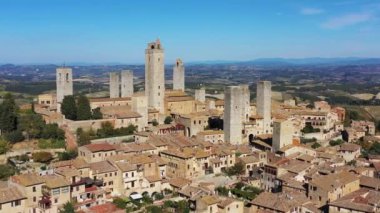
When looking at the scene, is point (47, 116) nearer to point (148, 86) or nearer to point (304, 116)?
point (148, 86)

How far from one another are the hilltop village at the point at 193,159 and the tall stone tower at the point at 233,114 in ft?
0.25

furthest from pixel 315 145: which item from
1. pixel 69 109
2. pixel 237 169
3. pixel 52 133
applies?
pixel 52 133

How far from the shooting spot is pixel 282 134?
33.6 metres

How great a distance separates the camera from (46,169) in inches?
1043

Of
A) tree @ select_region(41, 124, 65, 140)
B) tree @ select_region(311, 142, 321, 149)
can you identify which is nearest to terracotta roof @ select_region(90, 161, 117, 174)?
tree @ select_region(41, 124, 65, 140)

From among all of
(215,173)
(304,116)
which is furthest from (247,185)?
(304,116)

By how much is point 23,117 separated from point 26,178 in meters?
10.9

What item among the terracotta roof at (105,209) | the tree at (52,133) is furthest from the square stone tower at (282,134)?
the terracotta roof at (105,209)

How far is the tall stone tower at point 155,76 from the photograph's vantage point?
42281 mm

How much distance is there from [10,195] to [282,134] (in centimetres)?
1919

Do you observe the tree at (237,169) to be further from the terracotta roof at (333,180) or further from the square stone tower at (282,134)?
the terracotta roof at (333,180)

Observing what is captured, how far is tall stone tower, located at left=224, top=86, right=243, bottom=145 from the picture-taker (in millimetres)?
35875

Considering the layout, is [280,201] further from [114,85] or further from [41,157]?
[114,85]

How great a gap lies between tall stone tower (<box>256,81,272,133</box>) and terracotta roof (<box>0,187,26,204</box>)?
22.1m
